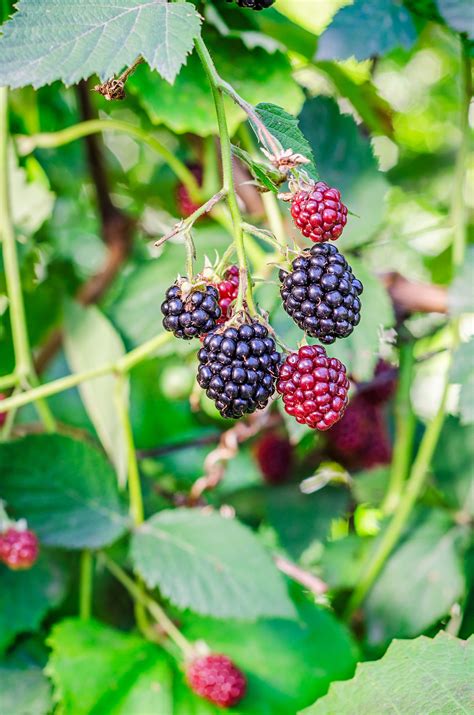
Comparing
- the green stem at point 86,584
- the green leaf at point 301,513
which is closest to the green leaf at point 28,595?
the green stem at point 86,584

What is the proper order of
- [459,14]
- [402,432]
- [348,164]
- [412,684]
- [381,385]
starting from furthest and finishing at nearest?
[381,385]
[402,432]
[348,164]
[459,14]
[412,684]

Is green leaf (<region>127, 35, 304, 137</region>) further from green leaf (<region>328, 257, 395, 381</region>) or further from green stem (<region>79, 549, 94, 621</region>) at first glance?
green stem (<region>79, 549, 94, 621</region>)

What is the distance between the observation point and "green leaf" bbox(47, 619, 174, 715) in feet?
2.95

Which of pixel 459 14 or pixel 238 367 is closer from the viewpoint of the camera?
pixel 238 367

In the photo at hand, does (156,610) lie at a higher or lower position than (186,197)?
lower

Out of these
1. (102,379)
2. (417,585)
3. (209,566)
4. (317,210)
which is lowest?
(417,585)

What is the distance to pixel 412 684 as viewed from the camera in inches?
25.1

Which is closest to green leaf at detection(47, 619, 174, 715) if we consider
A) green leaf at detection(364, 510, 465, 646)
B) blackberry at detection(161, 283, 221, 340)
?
green leaf at detection(364, 510, 465, 646)

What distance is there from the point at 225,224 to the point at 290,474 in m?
0.51

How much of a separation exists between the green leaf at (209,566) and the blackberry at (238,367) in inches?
14.8

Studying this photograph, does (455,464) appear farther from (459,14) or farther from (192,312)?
(192,312)

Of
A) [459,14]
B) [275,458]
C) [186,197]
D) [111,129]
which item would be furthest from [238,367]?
[275,458]

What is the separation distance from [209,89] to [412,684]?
629mm

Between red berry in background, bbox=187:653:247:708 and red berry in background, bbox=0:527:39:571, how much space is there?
0.75 ft
